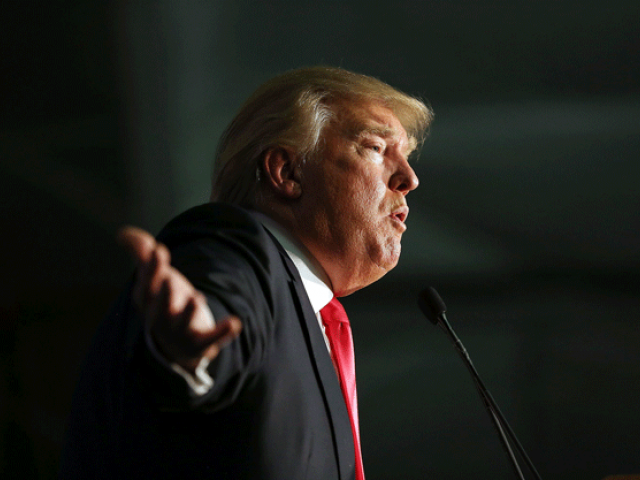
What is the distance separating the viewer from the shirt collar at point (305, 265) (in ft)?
3.27

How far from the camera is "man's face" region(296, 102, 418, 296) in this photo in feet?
3.37

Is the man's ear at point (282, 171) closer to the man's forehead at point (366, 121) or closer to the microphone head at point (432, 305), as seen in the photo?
the man's forehead at point (366, 121)

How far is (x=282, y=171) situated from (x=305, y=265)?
166 millimetres

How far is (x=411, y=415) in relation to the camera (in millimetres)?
1859

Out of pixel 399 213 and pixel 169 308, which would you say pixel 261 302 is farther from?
pixel 399 213

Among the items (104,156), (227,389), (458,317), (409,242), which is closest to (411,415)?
(458,317)

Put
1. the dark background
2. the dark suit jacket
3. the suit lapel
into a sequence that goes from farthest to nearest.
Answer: the dark background < the suit lapel < the dark suit jacket

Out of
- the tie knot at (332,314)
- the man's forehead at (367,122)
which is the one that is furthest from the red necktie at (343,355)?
the man's forehead at (367,122)

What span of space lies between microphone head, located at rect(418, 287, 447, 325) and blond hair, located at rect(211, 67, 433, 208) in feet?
1.14

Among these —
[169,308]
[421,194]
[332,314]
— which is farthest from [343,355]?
[421,194]

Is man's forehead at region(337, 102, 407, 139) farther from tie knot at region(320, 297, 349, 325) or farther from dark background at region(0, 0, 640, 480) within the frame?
dark background at region(0, 0, 640, 480)

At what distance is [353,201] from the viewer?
1040mm

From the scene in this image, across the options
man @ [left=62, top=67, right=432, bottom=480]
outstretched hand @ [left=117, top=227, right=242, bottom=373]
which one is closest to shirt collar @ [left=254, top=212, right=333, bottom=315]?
man @ [left=62, top=67, right=432, bottom=480]

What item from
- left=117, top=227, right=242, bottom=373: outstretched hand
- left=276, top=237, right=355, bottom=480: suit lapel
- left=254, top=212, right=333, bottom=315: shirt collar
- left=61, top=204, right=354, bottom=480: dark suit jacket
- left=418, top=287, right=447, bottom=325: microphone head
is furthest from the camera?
left=418, top=287, right=447, bottom=325: microphone head
